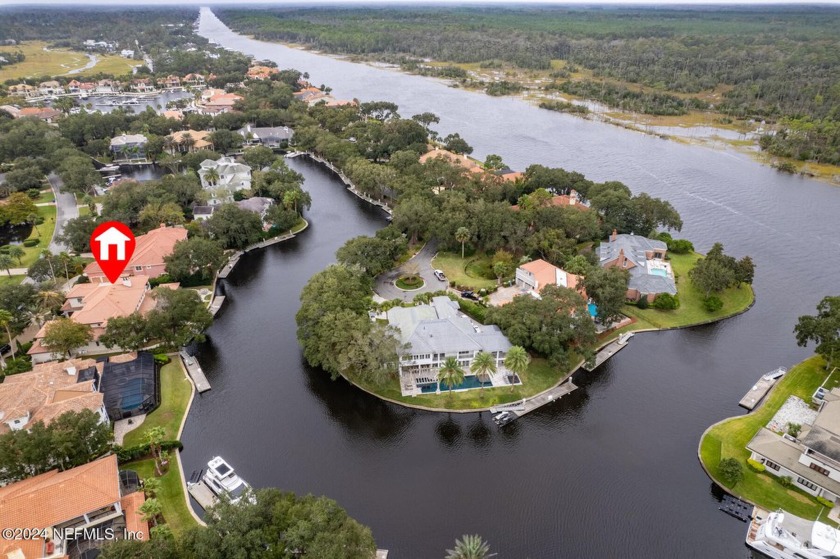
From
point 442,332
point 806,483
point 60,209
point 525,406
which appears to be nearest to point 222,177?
point 60,209

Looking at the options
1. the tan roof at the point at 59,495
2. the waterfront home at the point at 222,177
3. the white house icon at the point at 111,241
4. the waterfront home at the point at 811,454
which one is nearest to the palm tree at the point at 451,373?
the waterfront home at the point at 811,454

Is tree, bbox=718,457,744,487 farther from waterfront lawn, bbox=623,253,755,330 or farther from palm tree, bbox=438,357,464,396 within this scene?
palm tree, bbox=438,357,464,396

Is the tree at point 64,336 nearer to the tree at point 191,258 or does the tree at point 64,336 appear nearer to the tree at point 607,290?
the tree at point 191,258

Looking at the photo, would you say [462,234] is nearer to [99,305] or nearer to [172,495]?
[99,305]

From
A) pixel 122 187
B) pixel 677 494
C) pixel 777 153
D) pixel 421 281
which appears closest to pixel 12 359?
pixel 122 187

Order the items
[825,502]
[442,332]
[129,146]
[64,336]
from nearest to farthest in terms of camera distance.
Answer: [825,502], [64,336], [442,332], [129,146]

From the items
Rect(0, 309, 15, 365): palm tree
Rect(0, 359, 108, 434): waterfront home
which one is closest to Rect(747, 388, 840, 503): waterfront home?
Rect(0, 359, 108, 434): waterfront home

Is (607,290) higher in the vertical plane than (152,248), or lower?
higher
